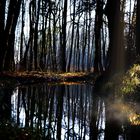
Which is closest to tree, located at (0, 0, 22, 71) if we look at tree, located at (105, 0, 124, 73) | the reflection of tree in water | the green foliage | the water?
tree, located at (105, 0, 124, 73)

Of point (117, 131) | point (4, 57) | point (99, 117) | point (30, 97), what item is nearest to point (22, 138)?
point (117, 131)

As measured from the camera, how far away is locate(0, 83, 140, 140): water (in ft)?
23.6

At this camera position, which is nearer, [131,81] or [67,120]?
[67,120]

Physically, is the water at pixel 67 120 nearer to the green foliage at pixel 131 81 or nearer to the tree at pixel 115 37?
the green foliage at pixel 131 81

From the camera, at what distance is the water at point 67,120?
7208 millimetres

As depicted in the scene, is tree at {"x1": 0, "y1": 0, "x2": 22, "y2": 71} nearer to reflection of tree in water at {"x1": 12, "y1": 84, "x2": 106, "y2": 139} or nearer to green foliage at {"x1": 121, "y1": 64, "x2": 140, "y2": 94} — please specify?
reflection of tree in water at {"x1": 12, "y1": 84, "x2": 106, "y2": 139}

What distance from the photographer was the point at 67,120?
10.8 meters

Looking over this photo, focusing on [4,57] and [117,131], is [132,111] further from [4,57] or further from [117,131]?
[4,57]

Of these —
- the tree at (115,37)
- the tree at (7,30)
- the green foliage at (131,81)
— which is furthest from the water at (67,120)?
the tree at (7,30)

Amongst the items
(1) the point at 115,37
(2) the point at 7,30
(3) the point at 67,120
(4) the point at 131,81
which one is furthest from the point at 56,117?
(2) the point at 7,30

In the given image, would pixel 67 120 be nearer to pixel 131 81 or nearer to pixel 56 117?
pixel 56 117

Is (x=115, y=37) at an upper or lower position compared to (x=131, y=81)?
upper

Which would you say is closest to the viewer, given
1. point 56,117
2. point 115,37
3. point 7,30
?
point 56,117

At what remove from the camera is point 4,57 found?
25.8 metres
